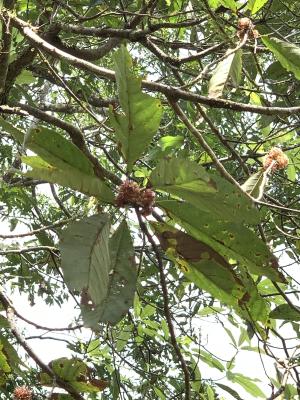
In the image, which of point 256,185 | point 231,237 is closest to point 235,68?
point 256,185

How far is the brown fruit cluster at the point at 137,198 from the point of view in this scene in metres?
0.86

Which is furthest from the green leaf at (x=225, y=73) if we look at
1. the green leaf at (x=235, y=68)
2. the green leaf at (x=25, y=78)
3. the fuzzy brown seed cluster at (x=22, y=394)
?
the green leaf at (x=25, y=78)

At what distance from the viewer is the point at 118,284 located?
88 cm

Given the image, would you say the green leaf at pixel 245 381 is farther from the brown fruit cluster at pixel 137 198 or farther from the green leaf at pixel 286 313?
the brown fruit cluster at pixel 137 198

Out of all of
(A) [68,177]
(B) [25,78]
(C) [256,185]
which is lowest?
(A) [68,177]

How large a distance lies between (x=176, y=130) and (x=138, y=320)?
111cm

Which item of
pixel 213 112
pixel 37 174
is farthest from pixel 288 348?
pixel 213 112

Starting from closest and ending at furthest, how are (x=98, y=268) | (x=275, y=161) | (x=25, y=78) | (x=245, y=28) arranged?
(x=98, y=268)
(x=245, y=28)
(x=275, y=161)
(x=25, y=78)

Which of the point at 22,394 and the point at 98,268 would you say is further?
the point at 22,394

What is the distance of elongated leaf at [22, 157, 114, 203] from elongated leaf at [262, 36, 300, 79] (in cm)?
65

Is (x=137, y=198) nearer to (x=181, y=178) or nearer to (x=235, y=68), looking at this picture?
(x=181, y=178)

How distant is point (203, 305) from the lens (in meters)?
2.55

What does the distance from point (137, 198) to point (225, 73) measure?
48 centimetres

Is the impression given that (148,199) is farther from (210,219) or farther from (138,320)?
(138,320)
